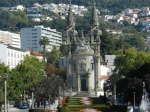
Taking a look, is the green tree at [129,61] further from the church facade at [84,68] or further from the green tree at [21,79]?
the green tree at [21,79]

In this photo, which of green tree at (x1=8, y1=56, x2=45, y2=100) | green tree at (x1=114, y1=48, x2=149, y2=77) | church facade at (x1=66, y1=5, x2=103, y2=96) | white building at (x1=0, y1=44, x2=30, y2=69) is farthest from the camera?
church facade at (x1=66, y1=5, x2=103, y2=96)

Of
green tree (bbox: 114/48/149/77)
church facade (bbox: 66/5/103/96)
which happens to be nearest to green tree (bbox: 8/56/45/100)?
church facade (bbox: 66/5/103/96)

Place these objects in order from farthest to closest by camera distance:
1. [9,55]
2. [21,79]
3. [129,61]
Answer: [9,55], [129,61], [21,79]

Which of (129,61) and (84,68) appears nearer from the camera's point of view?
(129,61)

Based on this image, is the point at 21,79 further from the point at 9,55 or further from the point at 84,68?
the point at 84,68

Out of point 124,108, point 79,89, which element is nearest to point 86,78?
point 79,89

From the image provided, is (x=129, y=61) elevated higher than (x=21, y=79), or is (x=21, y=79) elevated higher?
(x=129, y=61)

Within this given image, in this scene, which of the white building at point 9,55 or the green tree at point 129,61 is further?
the white building at point 9,55

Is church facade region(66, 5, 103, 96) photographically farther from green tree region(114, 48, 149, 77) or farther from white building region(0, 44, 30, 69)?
white building region(0, 44, 30, 69)

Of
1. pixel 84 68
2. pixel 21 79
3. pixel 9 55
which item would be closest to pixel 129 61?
pixel 84 68

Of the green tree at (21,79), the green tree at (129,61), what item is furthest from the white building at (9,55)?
the green tree at (129,61)

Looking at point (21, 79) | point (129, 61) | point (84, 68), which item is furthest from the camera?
point (84, 68)

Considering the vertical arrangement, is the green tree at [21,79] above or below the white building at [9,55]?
below

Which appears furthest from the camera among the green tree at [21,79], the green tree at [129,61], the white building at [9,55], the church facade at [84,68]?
the church facade at [84,68]
